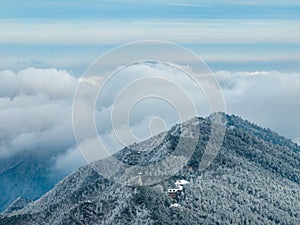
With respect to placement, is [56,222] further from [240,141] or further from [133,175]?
[240,141]

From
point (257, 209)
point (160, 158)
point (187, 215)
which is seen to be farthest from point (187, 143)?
point (187, 215)

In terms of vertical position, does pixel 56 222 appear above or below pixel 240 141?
below

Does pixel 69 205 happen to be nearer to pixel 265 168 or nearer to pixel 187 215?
pixel 187 215

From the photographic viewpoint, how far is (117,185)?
143m

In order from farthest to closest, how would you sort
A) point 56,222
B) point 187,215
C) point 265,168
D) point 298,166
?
1. point 298,166
2. point 265,168
3. point 56,222
4. point 187,215

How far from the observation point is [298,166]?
595 feet

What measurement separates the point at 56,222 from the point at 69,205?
11.8 meters

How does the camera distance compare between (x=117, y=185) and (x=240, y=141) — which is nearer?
(x=117, y=185)

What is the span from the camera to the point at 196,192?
140125 mm

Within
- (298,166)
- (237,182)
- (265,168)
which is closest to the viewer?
(237,182)

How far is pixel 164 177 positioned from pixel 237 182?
15.8 m

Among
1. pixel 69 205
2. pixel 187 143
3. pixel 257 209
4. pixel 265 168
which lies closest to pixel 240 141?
pixel 265 168

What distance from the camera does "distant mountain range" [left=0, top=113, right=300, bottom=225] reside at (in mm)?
130125

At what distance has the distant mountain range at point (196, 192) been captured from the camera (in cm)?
13012
